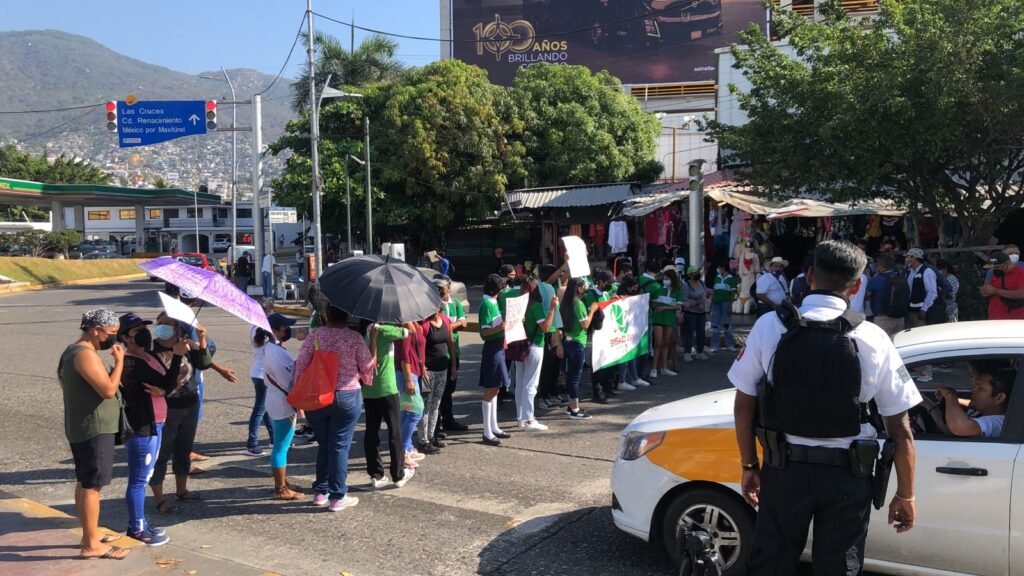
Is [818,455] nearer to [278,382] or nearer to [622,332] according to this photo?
[278,382]

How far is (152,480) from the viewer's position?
650 cm

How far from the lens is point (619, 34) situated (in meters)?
55.5

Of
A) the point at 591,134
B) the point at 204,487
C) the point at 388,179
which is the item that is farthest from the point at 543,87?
the point at 204,487

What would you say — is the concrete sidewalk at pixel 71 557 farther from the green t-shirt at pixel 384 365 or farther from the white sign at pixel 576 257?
the white sign at pixel 576 257

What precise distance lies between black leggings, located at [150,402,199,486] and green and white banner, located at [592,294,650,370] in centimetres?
513

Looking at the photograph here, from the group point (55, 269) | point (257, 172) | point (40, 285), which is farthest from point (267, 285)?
point (55, 269)

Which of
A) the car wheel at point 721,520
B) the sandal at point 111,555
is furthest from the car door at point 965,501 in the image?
the sandal at point 111,555

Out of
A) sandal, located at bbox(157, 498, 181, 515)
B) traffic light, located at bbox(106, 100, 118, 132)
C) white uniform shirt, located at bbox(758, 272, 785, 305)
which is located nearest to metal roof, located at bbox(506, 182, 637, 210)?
traffic light, located at bbox(106, 100, 118, 132)

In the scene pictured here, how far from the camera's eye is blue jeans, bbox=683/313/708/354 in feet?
45.2

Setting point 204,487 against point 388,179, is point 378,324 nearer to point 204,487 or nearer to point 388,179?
point 204,487

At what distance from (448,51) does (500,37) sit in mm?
4025

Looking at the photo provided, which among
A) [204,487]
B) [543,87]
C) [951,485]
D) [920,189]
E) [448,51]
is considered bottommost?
[204,487]

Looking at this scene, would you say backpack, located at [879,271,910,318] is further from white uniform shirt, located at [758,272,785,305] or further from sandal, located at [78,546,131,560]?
sandal, located at [78,546,131,560]

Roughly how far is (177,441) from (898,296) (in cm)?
923
